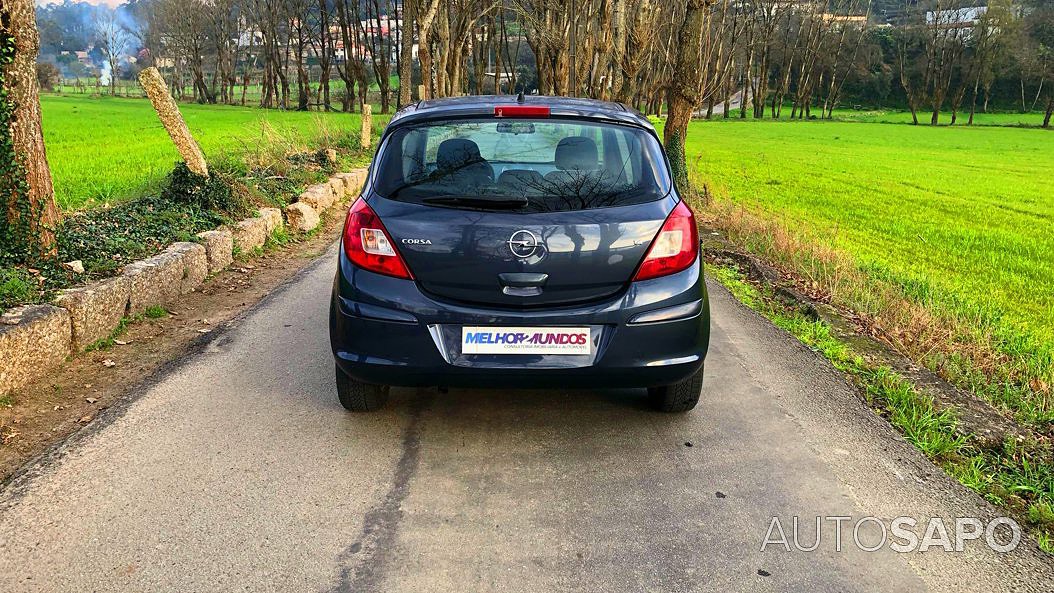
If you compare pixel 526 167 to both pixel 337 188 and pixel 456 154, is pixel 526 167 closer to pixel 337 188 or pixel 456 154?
pixel 456 154

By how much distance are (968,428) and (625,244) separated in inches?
81.6

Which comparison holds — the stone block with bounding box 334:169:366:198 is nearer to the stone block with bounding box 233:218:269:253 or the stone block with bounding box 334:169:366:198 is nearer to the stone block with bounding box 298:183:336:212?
the stone block with bounding box 298:183:336:212

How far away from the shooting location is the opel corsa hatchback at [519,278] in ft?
12.4

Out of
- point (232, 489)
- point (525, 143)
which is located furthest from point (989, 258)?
point (232, 489)

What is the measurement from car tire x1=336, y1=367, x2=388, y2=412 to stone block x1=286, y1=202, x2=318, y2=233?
673cm

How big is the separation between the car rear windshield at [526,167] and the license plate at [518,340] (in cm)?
56

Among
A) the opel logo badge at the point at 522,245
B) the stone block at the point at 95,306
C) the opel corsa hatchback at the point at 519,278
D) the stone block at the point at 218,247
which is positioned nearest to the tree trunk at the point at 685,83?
the stone block at the point at 218,247

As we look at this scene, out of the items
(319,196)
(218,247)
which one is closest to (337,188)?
(319,196)

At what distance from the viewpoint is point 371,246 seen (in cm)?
393

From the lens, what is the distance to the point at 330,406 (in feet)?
14.9

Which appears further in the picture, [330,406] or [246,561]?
[330,406]

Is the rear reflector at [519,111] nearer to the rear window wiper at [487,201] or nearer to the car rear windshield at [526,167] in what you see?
the car rear windshield at [526,167]

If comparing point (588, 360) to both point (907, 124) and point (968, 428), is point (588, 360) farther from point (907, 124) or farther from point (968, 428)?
point (907, 124)

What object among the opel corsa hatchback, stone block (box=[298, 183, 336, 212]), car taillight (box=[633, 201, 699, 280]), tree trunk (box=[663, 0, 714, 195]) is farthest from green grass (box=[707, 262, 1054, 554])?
stone block (box=[298, 183, 336, 212])
